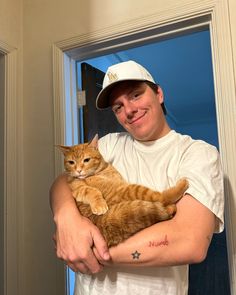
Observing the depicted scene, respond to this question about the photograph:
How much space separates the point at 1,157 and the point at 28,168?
0.16 metres

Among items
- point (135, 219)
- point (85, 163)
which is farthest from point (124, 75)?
point (135, 219)

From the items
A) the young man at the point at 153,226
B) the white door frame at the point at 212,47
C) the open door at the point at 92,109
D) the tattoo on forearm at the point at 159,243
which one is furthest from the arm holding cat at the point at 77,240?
the open door at the point at 92,109

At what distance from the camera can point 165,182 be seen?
3.77 feet

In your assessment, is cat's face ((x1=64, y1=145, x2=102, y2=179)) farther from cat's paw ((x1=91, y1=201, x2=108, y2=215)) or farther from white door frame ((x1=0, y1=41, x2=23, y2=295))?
white door frame ((x1=0, y1=41, x2=23, y2=295))

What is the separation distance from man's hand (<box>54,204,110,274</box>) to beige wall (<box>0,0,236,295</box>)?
2.56 ft

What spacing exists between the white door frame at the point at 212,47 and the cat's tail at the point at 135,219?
1.76ft

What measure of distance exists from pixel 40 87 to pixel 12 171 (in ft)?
1.67

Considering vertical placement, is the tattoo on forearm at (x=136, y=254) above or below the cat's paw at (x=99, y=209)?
below

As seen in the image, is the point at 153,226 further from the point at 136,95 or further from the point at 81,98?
the point at 81,98

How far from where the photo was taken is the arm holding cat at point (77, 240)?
102 cm

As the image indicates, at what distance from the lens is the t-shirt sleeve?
101 centimetres

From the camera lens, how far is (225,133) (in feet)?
4.93

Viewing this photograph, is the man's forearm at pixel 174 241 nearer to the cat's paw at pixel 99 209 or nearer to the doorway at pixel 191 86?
the cat's paw at pixel 99 209

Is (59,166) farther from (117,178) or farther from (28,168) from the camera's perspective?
Answer: (117,178)
